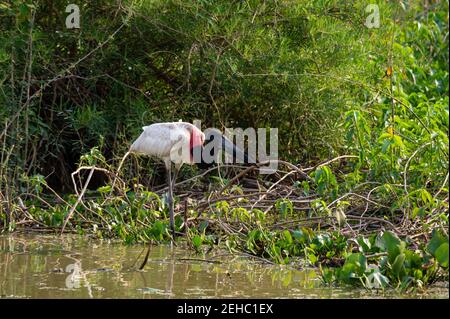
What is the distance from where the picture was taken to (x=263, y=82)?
9117 millimetres

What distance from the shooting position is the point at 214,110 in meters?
9.56

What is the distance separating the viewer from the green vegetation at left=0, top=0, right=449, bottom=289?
779 cm

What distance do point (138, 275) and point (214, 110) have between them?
335 cm

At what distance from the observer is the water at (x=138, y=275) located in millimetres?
5910

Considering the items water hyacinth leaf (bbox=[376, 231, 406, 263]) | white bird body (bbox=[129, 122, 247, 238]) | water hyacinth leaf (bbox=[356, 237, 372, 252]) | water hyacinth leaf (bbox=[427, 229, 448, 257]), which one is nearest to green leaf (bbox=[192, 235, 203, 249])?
white bird body (bbox=[129, 122, 247, 238])

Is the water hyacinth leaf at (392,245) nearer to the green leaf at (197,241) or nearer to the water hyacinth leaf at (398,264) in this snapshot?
the water hyacinth leaf at (398,264)

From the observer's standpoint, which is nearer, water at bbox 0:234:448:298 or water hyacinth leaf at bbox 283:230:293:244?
water at bbox 0:234:448:298

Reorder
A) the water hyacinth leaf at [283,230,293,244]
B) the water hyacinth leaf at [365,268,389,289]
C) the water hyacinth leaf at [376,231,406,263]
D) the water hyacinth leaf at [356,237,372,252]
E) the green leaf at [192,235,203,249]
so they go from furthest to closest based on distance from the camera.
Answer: the green leaf at [192,235,203,249] → the water hyacinth leaf at [283,230,293,244] → the water hyacinth leaf at [356,237,372,252] → the water hyacinth leaf at [376,231,406,263] → the water hyacinth leaf at [365,268,389,289]

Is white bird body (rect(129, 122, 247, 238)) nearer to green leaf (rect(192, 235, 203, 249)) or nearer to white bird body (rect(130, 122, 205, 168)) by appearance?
white bird body (rect(130, 122, 205, 168))

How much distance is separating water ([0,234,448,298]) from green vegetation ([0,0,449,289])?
0.31 m

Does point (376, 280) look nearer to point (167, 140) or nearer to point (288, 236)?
point (288, 236)

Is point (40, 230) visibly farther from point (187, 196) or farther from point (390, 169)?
point (390, 169)

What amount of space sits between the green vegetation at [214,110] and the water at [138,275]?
1.01 feet
